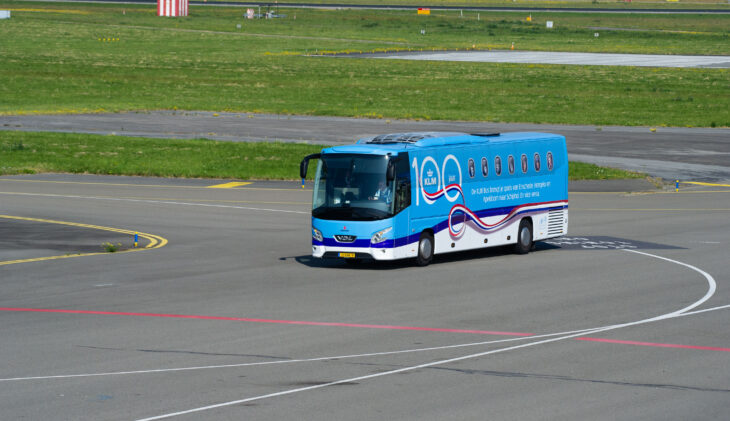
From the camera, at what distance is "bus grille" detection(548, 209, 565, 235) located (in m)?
35.4

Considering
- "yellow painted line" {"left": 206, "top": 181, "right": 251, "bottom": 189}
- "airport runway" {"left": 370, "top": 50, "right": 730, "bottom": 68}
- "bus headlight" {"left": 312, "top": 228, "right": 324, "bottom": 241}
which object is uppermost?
"airport runway" {"left": 370, "top": 50, "right": 730, "bottom": 68}

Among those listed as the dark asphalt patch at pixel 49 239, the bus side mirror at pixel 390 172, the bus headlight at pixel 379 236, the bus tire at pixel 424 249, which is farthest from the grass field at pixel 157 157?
the bus headlight at pixel 379 236

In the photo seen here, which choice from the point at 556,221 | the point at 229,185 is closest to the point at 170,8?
the point at 229,185

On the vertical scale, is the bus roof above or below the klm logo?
above

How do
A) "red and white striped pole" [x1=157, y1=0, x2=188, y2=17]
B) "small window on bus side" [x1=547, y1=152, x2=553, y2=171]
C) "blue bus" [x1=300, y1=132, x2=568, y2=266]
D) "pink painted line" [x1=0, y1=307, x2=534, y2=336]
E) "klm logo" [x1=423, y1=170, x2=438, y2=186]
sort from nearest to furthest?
1. "pink painted line" [x1=0, y1=307, x2=534, y2=336]
2. "blue bus" [x1=300, y1=132, x2=568, y2=266]
3. "klm logo" [x1=423, y1=170, x2=438, y2=186]
4. "small window on bus side" [x1=547, y1=152, x2=553, y2=171]
5. "red and white striped pole" [x1=157, y1=0, x2=188, y2=17]

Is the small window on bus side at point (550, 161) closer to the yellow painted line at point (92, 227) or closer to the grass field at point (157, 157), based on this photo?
the yellow painted line at point (92, 227)

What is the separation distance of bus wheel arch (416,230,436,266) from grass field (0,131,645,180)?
2212cm

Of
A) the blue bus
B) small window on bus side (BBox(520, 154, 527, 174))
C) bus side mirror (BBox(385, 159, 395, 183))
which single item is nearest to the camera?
bus side mirror (BBox(385, 159, 395, 183))

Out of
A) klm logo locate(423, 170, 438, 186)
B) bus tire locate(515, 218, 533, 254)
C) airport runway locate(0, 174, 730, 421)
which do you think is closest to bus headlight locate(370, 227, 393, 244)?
airport runway locate(0, 174, 730, 421)

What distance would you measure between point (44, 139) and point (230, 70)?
52952 millimetres

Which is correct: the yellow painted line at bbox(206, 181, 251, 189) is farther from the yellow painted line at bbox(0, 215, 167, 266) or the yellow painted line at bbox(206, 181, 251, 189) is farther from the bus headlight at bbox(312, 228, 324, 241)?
the bus headlight at bbox(312, 228, 324, 241)

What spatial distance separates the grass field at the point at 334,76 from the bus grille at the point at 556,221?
1630 inches

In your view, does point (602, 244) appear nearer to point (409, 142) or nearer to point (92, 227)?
point (409, 142)

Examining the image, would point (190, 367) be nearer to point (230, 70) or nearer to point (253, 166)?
point (253, 166)
